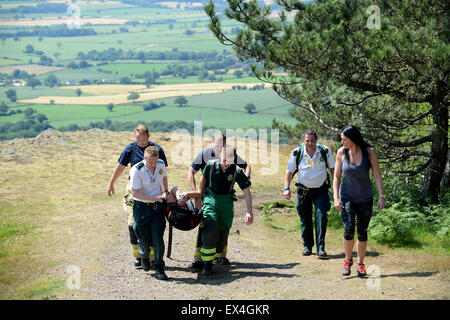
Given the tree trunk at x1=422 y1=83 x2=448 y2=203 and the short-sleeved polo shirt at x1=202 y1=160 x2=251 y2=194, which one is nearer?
the short-sleeved polo shirt at x1=202 y1=160 x2=251 y2=194

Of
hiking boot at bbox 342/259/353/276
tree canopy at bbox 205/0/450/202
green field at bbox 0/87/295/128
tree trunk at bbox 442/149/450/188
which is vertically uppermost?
tree canopy at bbox 205/0/450/202

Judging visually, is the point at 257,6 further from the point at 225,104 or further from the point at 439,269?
the point at 225,104

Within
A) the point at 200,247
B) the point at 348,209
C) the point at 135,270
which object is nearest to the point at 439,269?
the point at 348,209

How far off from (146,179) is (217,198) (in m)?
1.09

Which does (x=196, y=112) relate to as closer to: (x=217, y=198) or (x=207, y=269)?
(x=217, y=198)

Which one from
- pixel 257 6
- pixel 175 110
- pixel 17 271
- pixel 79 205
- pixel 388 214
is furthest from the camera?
pixel 175 110

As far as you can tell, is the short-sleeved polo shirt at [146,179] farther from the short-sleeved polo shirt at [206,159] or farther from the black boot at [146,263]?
the black boot at [146,263]

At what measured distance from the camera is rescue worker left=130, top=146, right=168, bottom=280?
26.9ft

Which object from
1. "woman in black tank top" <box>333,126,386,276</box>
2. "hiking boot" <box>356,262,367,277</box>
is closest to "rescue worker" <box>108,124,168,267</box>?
"woman in black tank top" <box>333,126,386,276</box>

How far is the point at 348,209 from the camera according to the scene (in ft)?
25.4

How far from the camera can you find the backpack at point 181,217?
8.38 m

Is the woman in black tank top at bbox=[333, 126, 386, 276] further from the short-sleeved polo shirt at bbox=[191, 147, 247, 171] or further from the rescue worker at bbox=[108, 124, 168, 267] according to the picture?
the rescue worker at bbox=[108, 124, 168, 267]

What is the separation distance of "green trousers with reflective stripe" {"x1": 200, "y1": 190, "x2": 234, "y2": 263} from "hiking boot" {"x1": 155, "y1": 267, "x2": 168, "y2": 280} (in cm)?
61

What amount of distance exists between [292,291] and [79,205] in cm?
910
